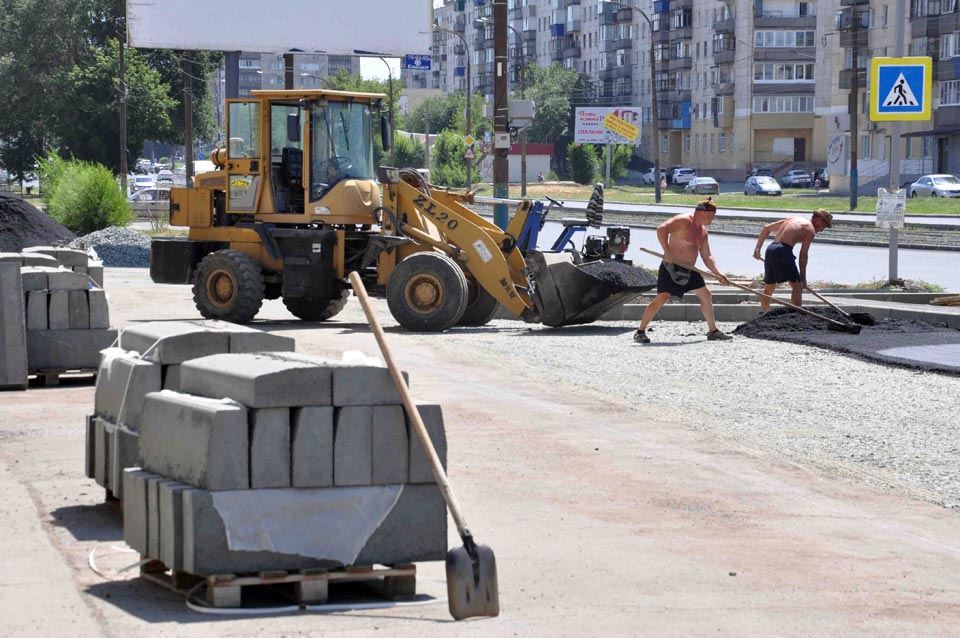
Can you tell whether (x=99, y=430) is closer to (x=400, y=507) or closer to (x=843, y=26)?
(x=400, y=507)

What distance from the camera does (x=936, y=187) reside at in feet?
210

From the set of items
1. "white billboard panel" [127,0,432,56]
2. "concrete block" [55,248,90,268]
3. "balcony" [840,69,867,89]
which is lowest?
"concrete block" [55,248,90,268]

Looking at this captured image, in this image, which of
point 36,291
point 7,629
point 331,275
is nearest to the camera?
point 7,629

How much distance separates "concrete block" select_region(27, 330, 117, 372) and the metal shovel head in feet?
26.0

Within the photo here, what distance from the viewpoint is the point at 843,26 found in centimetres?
8800

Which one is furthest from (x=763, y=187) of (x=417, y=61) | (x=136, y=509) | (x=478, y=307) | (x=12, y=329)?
(x=136, y=509)

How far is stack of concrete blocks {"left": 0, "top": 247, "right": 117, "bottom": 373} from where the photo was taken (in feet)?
42.6

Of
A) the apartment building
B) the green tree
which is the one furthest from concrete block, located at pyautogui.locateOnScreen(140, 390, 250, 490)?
the green tree

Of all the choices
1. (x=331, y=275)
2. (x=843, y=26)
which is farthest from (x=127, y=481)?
(x=843, y=26)

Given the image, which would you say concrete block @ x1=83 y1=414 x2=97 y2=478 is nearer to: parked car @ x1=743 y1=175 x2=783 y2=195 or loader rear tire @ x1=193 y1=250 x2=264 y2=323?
loader rear tire @ x1=193 y1=250 x2=264 y2=323

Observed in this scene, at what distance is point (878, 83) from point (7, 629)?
17.8 metres

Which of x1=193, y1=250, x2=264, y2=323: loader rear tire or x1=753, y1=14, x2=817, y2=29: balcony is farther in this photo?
x1=753, y1=14, x2=817, y2=29: balcony

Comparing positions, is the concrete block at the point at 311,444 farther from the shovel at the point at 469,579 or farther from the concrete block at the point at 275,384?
the shovel at the point at 469,579

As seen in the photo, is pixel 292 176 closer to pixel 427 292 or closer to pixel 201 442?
pixel 427 292
